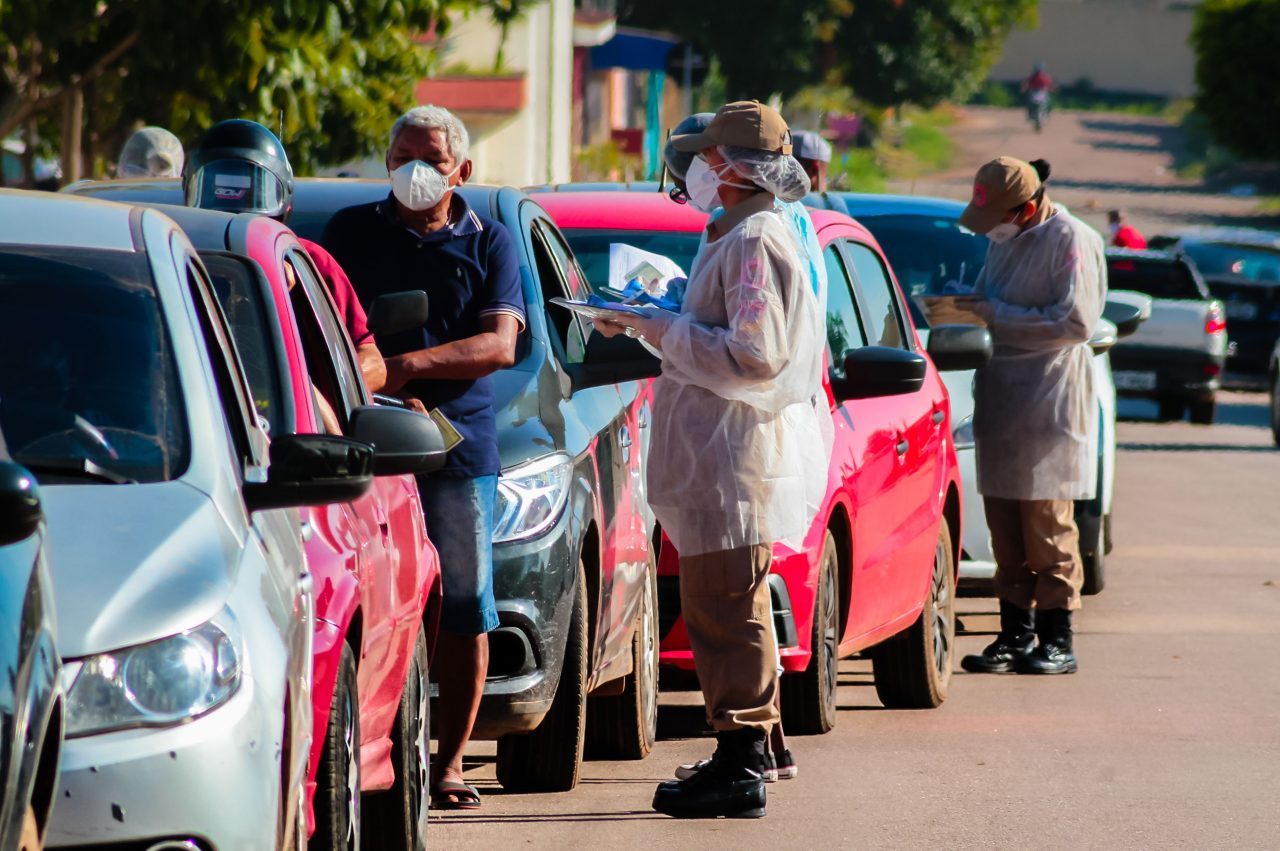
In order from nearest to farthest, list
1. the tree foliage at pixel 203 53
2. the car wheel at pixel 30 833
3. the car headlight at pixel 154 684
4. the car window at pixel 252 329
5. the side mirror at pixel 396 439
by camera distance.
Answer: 1. the car wheel at pixel 30 833
2. the car headlight at pixel 154 684
3. the side mirror at pixel 396 439
4. the car window at pixel 252 329
5. the tree foliage at pixel 203 53

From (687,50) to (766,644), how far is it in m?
22.7

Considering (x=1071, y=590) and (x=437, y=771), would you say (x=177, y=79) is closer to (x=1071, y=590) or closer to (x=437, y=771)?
(x=1071, y=590)

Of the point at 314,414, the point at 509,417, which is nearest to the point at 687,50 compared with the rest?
the point at 509,417

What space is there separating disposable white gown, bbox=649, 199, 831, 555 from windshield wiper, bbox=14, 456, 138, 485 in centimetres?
256

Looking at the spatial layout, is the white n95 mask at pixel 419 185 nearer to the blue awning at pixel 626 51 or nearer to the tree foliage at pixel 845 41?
the blue awning at pixel 626 51

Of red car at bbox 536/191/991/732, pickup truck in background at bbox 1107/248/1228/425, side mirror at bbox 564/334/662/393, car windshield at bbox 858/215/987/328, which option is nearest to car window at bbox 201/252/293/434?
side mirror at bbox 564/334/662/393

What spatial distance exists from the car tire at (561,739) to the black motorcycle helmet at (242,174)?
149cm

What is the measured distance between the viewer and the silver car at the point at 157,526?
4125mm

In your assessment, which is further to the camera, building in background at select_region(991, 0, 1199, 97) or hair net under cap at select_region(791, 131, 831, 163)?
building in background at select_region(991, 0, 1199, 97)

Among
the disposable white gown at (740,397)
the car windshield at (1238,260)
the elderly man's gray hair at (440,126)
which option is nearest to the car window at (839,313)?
the disposable white gown at (740,397)

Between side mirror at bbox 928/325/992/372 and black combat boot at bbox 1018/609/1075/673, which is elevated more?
side mirror at bbox 928/325/992/372

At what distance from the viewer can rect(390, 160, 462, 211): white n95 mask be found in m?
7.42

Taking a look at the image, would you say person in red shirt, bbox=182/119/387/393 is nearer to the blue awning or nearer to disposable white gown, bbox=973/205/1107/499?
disposable white gown, bbox=973/205/1107/499

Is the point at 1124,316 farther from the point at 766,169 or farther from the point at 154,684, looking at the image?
the point at 154,684
